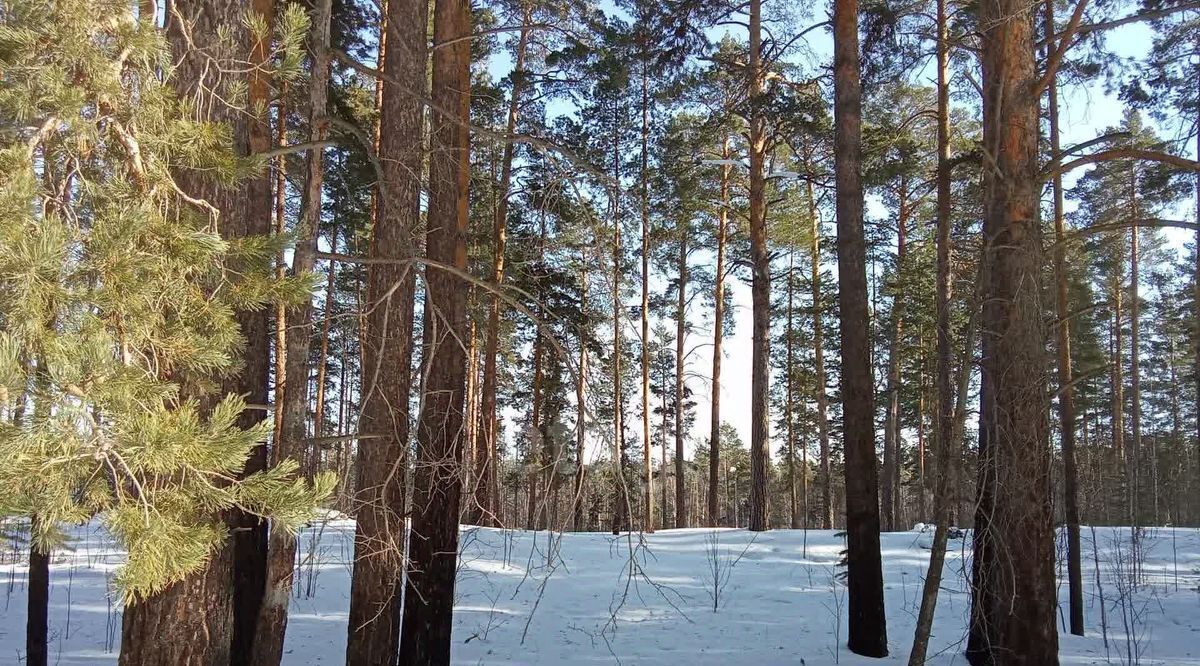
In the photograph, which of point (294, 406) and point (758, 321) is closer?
point (294, 406)

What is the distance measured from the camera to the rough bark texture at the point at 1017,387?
15.2 feet

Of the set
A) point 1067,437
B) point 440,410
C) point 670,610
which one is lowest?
point 670,610

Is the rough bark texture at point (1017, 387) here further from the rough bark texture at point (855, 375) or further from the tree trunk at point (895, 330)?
the tree trunk at point (895, 330)

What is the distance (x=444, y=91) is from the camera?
6.31 meters

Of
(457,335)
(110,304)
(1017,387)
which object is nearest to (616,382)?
(457,335)

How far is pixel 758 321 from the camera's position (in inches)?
477

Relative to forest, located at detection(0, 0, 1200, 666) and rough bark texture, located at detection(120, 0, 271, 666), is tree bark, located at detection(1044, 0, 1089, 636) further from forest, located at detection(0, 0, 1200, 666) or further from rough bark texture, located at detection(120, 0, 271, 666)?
rough bark texture, located at detection(120, 0, 271, 666)

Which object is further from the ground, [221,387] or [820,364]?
[820,364]

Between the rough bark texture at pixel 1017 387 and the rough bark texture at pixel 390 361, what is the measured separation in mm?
3798

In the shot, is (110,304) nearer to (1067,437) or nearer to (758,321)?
(1067,437)

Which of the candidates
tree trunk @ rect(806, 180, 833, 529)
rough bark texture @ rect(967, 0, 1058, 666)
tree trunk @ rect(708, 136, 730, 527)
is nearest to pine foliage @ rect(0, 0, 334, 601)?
rough bark texture @ rect(967, 0, 1058, 666)

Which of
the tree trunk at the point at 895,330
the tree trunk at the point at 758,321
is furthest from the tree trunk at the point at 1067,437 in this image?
the tree trunk at the point at 895,330

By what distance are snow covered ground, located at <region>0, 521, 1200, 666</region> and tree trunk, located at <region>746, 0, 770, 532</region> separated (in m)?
0.88

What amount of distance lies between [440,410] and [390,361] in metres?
0.95
